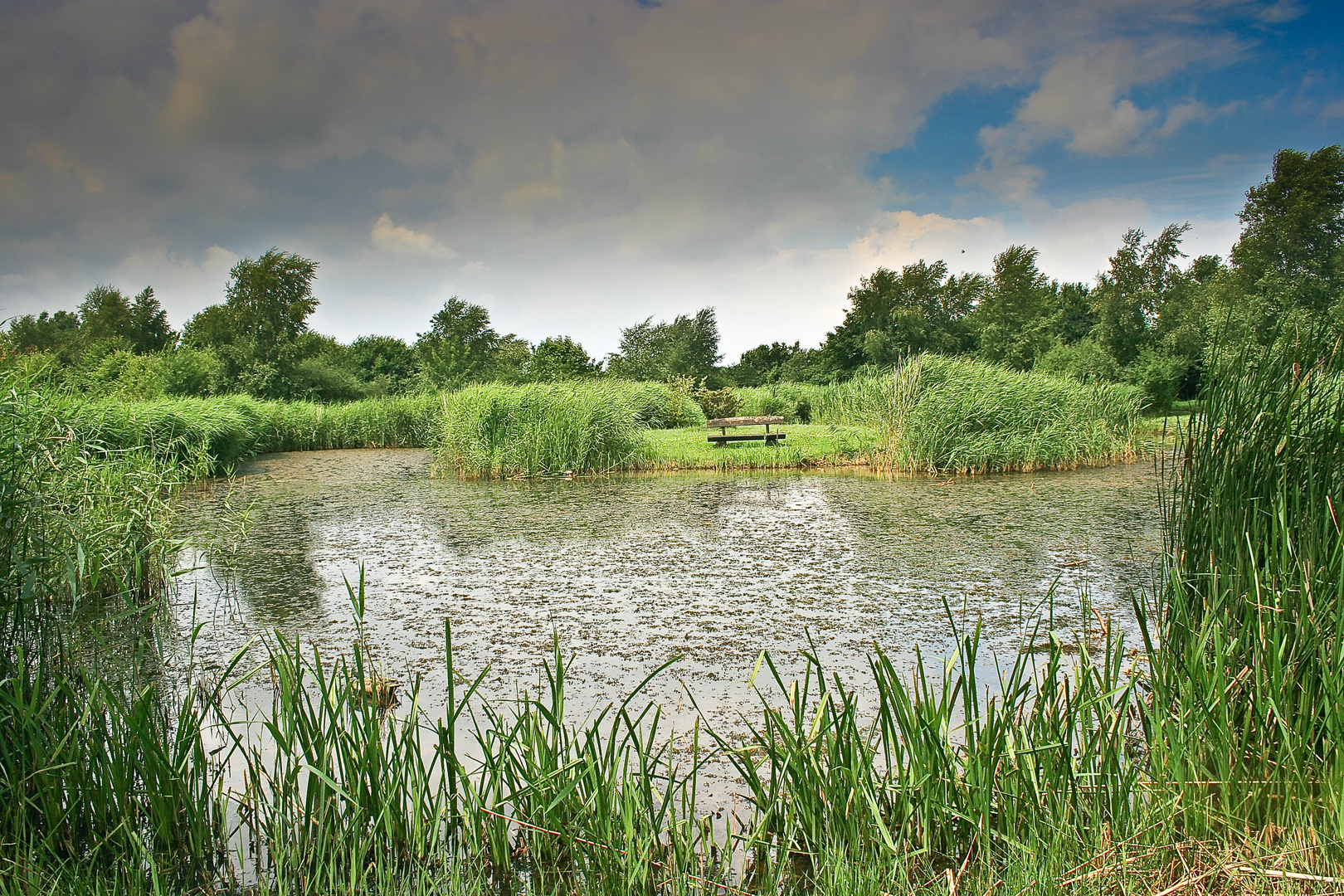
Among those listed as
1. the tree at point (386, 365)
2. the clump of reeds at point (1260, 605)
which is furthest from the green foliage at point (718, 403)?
the clump of reeds at point (1260, 605)

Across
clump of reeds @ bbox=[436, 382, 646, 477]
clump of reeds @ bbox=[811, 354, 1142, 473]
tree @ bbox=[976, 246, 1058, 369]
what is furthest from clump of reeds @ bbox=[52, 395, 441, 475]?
tree @ bbox=[976, 246, 1058, 369]

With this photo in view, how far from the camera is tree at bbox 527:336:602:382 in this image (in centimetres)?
2648

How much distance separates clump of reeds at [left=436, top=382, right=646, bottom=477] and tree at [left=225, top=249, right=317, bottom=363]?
1184 inches

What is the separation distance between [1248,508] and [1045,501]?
24.7ft

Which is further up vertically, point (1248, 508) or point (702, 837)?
point (1248, 508)

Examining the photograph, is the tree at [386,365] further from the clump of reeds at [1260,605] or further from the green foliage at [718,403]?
the clump of reeds at [1260,605]

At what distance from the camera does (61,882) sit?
2.20 meters

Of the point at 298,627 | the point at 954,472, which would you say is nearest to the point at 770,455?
the point at 954,472

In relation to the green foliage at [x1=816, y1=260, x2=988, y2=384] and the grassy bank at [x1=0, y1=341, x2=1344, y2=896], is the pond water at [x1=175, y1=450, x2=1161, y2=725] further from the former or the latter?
the green foliage at [x1=816, y1=260, x2=988, y2=384]

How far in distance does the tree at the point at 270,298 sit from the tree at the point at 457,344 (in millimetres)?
6476

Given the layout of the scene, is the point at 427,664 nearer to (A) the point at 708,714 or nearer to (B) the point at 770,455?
Answer: (A) the point at 708,714

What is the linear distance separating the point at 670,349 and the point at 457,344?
10.4 meters

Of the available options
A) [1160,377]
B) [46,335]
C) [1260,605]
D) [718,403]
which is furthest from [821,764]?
[46,335]

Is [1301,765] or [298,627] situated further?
[298,627]
